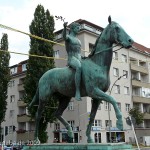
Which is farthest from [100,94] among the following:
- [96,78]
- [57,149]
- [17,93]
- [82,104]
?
[17,93]

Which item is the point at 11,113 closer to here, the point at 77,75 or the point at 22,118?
the point at 22,118

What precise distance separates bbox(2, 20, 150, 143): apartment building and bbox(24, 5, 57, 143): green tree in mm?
10981

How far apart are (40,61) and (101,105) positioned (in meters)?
18.7

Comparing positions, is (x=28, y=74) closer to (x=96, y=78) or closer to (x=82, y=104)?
(x=82, y=104)

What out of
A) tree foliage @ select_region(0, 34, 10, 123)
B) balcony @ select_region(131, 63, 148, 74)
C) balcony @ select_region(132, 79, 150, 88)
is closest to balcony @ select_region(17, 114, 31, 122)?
tree foliage @ select_region(0, 34, 10, 123)

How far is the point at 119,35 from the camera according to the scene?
8.86m

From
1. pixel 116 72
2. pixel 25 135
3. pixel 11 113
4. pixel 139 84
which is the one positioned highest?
pixel 116 72

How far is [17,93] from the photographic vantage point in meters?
64.3

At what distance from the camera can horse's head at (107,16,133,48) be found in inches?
346

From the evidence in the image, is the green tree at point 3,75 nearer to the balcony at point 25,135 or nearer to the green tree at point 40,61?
the green tree at point 40,61

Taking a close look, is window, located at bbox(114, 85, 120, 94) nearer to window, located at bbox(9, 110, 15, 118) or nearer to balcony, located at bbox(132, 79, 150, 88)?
balcony, located at bbox(132, 79, 150, 88)

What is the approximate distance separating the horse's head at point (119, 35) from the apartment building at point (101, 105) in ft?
120

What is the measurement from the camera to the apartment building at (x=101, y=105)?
4759 centimetres

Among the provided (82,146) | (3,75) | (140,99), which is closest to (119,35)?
(82,146)
